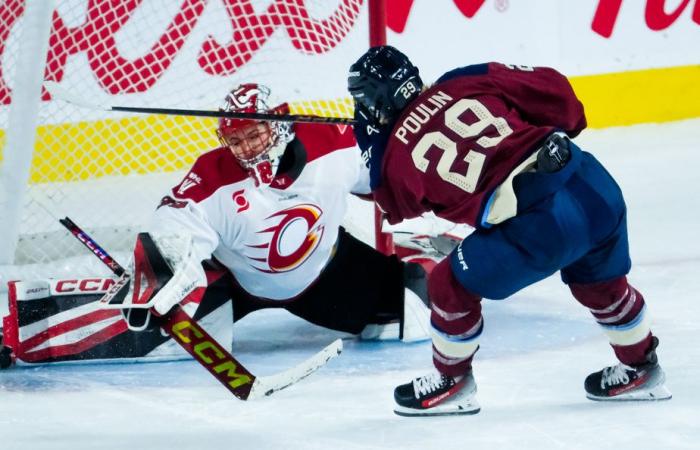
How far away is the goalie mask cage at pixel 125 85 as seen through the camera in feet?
12.3

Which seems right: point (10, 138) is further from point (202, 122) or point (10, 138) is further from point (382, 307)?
point (382, 307)

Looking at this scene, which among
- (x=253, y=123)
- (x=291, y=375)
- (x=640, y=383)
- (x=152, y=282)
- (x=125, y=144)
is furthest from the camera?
(x=125, y=144)

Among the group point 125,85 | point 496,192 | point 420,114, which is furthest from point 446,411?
point 125,85

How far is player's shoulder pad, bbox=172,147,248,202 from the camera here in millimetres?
3006

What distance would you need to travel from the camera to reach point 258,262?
3090mm

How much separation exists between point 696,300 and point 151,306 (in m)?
1.59

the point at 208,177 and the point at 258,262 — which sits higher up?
the point at 208,177

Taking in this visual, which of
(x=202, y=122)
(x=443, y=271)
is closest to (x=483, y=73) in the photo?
(x=443, y=271)

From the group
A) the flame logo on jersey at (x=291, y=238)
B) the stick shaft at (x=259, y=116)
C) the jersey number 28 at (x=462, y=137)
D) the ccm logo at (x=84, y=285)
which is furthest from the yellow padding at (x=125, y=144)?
the jersey number 28 at (x=462, y=137)

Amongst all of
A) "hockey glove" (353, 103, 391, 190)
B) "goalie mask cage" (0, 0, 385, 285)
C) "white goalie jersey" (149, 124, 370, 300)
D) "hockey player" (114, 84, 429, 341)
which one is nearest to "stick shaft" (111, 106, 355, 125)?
"hockey glove" (353, 103, 391, 190)

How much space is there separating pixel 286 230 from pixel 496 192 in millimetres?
875

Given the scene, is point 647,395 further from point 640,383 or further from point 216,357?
point 216,357

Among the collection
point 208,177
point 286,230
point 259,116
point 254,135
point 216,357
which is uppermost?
point 259,116

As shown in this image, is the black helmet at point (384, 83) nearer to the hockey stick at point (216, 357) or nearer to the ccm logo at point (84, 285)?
the hockey stick at point (216, 357)
